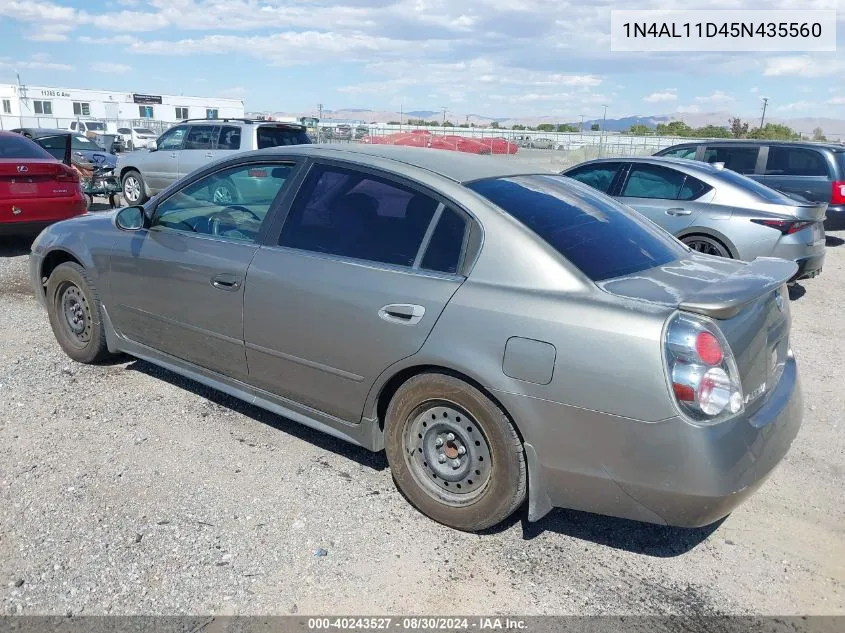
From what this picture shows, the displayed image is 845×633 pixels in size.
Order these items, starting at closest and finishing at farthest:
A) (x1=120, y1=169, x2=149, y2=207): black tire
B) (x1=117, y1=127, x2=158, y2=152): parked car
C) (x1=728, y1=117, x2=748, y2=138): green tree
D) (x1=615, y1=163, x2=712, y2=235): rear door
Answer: (x1=615, y1=163, x2=712, y2=235): rear door < (x1=120, y1=169, x2=149, y2=207): black tire < (x1=117, y1=127, x2=158, y2=152): parked car < (x1=728, y1=117, x2=748, y2=138): green tree

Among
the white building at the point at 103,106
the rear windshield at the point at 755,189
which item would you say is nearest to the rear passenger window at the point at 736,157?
the rear windshield at the point at 755,189

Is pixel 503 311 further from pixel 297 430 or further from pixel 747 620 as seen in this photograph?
pixel 297 430

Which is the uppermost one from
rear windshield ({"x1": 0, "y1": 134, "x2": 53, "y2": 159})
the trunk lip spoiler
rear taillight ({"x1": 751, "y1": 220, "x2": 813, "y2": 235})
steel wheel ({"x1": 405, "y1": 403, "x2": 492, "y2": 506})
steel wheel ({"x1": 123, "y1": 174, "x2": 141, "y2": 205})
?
rear windshield ({"x1": 0, "y1": 134, "x2": 53, "y2": 159})

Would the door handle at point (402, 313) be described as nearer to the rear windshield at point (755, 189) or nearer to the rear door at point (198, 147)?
the rear windshield at point (755, 189)

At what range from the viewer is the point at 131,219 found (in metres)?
4.35

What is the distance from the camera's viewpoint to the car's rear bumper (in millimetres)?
2590

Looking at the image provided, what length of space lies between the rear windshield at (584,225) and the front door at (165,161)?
11.5m

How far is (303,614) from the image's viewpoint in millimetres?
2652

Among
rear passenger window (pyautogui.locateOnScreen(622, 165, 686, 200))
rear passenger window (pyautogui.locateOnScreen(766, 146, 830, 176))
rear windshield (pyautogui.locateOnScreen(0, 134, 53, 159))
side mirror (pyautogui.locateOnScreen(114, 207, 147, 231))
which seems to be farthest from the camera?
rear passenger window (pyautogui.locateOnScreen(766, 146, 830, 176))

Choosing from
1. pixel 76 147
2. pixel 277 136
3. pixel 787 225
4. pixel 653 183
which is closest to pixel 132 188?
pixel 277 136

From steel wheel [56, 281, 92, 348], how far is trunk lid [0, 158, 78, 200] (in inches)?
155

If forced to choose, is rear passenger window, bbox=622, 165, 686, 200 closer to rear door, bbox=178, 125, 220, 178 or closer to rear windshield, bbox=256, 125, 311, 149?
rear windshield, bbox=256, 125, 311, 149

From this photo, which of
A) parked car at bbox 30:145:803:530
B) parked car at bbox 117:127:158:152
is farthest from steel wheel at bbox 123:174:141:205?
parked car at bbox 117:127:158:152

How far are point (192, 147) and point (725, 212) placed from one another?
10.1 metres
